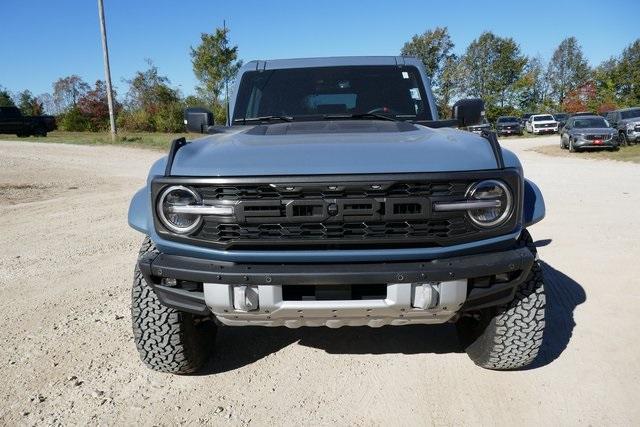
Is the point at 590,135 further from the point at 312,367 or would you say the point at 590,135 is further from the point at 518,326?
the point at 312,367

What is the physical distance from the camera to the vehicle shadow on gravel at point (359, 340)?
10.6 feet

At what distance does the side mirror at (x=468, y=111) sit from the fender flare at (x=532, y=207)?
3.43ft

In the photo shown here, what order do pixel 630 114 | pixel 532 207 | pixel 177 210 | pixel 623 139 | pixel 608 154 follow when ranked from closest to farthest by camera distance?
pixel 177 210 → pixel 532 207 → pixel 608 154 → pixel 623 139 → pixel 630 114

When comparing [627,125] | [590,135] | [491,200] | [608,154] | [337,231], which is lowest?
[608,154]

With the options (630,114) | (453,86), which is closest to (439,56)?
(453,86)

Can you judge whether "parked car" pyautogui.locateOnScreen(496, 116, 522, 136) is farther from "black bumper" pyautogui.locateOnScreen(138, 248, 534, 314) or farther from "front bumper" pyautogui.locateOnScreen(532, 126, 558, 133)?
"black bumper" pyautogui.locateOnScreen(138, 248, 534, 314)

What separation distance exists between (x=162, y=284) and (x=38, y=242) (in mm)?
4466

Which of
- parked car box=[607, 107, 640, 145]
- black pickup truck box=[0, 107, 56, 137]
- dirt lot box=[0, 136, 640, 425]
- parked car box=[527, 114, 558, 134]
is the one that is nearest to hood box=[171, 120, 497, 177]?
dirt lot box=[0, 136, 640, 425]

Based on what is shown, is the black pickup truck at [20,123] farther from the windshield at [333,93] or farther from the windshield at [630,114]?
the windshield at [630,114]

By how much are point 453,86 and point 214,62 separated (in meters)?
27.9

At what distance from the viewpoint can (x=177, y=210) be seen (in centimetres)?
240

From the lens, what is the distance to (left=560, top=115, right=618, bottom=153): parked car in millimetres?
20000

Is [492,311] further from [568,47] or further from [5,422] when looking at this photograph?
[568,47]

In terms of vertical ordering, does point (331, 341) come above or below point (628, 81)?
below
